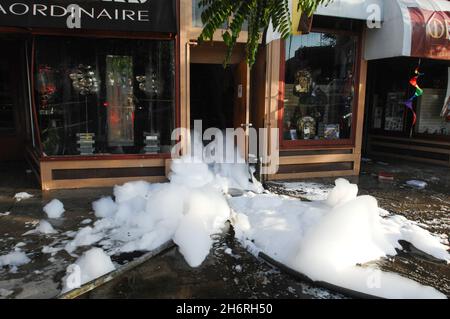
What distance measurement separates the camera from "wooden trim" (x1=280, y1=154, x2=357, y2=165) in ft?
25.0

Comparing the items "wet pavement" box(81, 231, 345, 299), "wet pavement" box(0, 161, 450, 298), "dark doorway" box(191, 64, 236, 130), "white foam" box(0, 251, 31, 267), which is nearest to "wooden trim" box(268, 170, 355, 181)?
"wet pavement" box(0, 161, 450, 298)

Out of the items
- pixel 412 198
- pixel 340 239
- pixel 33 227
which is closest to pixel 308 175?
pixel 412 198

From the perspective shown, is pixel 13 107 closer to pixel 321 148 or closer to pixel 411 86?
pixel 321 148

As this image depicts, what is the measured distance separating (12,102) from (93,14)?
15.0 feet

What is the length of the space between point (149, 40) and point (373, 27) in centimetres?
440

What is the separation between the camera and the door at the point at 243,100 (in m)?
7.01

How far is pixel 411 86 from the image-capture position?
394 inches

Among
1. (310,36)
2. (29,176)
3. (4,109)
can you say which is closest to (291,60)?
(310,36)

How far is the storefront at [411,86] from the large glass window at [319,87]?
24.7 inches

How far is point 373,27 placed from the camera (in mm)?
7359

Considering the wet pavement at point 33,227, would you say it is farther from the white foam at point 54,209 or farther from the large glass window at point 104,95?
the large glass window at point 104,95

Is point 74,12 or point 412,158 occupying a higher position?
point 74,12

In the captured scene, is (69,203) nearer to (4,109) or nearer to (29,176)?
(29,176)

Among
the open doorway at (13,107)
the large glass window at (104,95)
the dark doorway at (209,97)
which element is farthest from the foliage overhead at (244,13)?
the open doorway at (13,107)
